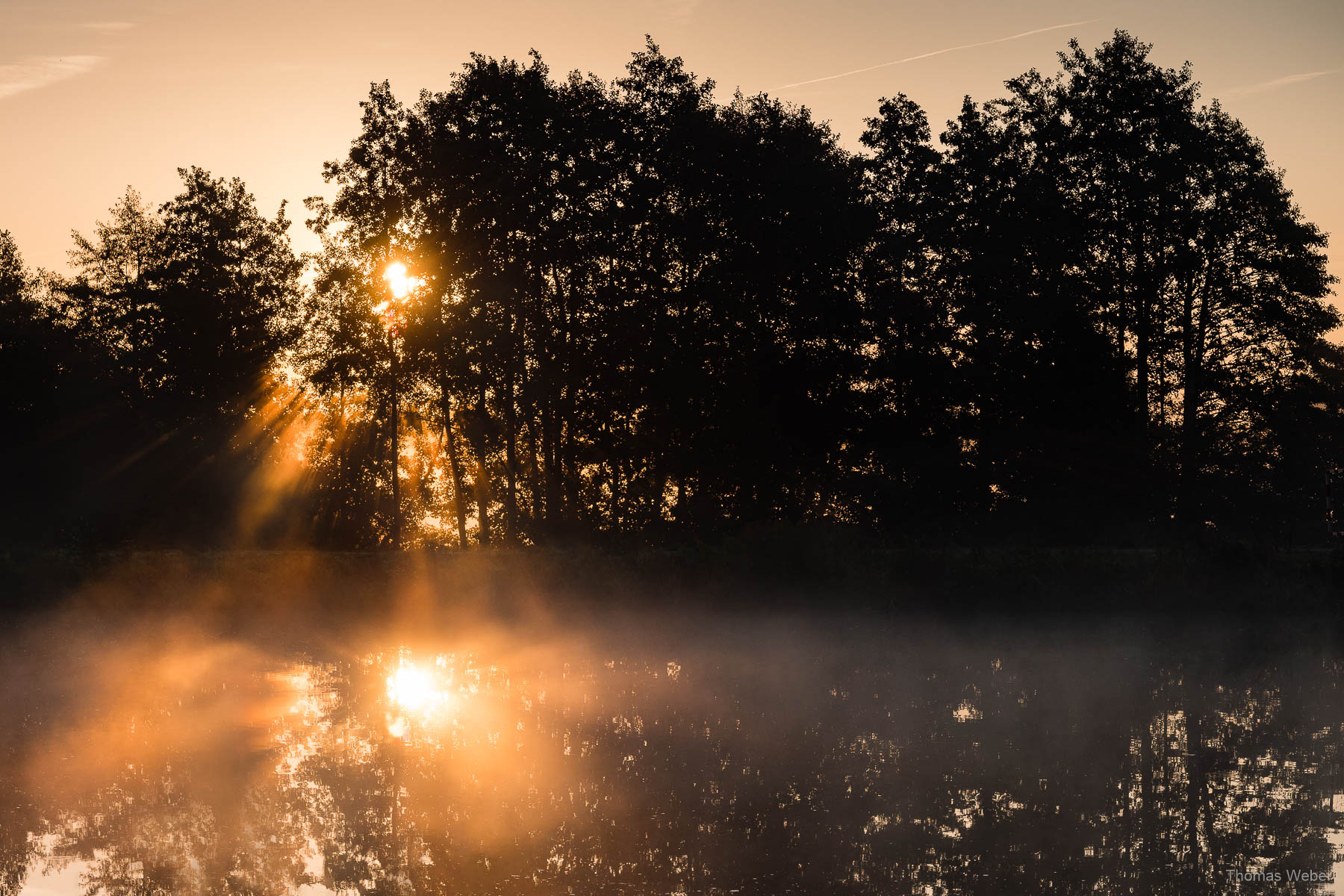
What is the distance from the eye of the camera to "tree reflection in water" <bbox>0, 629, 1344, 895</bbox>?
38.8 ft

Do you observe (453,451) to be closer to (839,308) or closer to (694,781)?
(839,308)

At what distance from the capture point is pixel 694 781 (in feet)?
49.5

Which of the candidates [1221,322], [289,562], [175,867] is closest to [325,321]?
[289,562]

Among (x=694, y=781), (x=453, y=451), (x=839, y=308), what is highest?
(x=839, y=308)

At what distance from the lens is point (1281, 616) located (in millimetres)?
30312

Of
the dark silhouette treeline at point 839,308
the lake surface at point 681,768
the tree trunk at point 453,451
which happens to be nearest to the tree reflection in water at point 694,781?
the lake surface at point 681,768

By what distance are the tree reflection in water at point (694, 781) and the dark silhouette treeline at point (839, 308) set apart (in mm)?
19704

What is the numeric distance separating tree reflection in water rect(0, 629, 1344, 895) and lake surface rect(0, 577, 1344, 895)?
5 cm

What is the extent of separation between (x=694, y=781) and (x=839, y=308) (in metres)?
33.1

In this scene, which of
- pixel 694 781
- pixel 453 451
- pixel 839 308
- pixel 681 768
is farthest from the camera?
pixel 453 451

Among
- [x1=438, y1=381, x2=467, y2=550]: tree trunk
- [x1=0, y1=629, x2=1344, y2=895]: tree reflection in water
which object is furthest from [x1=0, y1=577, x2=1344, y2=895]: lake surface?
[x1=438, y1=381, x2=467, y2=550]: tree trunk

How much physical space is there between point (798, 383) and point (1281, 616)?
62.6 ft

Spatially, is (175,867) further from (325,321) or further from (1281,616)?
(325,321)

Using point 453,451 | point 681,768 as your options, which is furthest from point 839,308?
point 681,768
